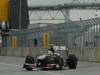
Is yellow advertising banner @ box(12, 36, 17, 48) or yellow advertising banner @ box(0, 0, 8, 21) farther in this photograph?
yellow advertising banner @ box(0, 0, 8, 21)

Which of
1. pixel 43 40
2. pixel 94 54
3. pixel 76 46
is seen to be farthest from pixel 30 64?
pixel 43 40

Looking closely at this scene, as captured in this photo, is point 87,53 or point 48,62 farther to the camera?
point 87,53

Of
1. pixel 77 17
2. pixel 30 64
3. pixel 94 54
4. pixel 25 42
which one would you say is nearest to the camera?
pixel 30 64

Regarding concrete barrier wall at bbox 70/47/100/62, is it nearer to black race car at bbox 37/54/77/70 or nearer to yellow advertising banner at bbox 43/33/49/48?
yellow advertising banner at bbox 43/33/49/48

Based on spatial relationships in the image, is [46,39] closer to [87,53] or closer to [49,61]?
[87,53]

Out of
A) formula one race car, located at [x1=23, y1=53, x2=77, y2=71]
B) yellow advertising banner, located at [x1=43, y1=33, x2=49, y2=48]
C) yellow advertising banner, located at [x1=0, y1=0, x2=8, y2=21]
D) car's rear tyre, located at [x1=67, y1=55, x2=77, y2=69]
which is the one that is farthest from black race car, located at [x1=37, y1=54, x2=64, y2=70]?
yellow advertising banner, located at [x1=0, y1=0, x2=8, y2=21]

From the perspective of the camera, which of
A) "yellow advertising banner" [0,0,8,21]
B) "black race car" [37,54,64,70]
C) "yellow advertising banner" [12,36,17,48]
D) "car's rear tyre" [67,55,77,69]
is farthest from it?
"yellow advertising banner" [0,0,8,21]

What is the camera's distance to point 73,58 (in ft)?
70.5

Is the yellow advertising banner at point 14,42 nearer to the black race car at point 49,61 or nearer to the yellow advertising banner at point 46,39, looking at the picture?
the yellow advertising banner at point 46,39

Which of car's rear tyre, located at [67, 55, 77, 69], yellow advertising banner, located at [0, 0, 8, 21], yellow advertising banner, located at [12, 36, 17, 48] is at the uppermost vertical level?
yellow advertising banner, located at [0, 0, 8, 21]

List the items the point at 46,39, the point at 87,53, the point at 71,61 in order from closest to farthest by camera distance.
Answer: the point at 71,61 → the point at 87,53 → the point at 46,39

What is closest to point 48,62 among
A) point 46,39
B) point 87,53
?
point 87,53

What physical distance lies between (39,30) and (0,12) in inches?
398

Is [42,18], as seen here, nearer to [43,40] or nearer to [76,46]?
[43,40]
